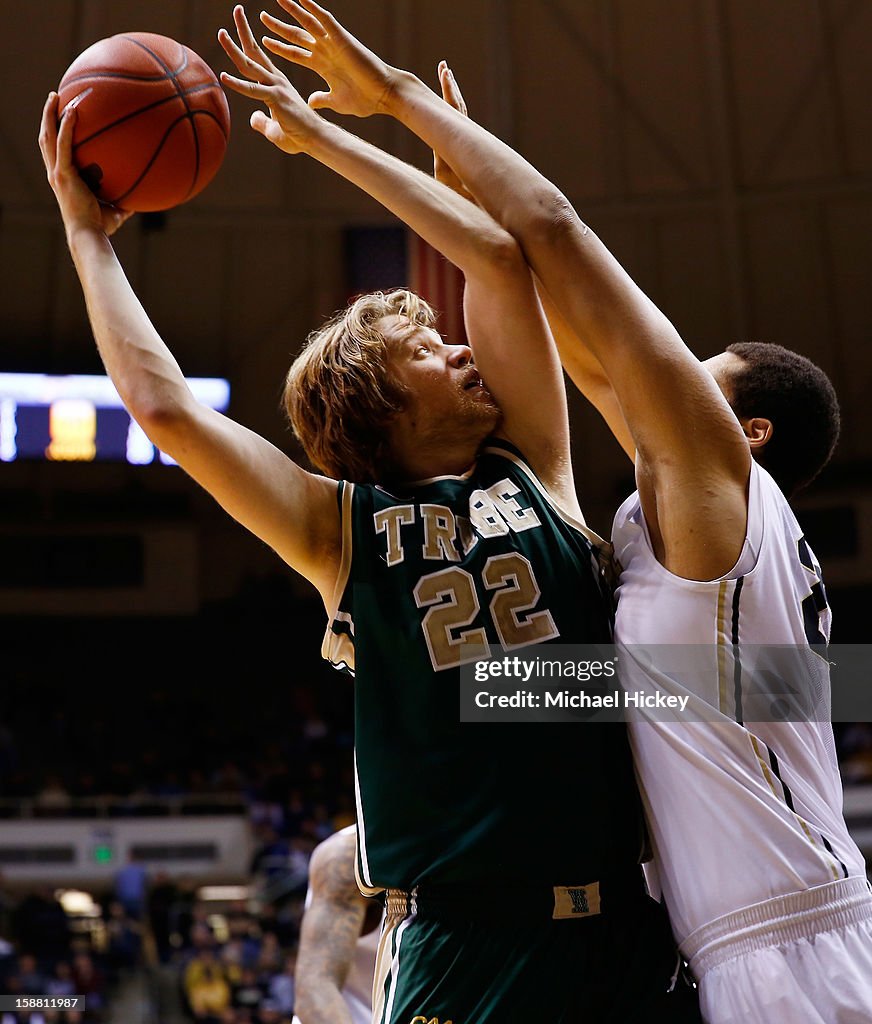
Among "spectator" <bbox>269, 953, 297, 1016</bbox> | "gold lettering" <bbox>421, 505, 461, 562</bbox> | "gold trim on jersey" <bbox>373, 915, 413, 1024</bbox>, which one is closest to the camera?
"gold trim on jersey" <bbox>373, 915, 413, 1024</bbox>

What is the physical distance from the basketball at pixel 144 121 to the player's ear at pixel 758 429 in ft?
4.44

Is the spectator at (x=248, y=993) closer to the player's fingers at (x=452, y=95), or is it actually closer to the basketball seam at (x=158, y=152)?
the basketball seam at (x=158, y=152)

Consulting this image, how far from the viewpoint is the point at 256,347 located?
14172 millimetres

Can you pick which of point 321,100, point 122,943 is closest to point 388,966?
point 321,100

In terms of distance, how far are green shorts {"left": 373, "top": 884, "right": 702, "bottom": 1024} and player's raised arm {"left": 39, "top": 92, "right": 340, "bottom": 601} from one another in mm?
597

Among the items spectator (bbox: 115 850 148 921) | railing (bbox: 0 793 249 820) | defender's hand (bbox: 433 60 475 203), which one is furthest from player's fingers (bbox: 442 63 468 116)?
railing (bbox: 0 793 249 820)

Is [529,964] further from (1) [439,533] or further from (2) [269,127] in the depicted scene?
(2) [269,127]

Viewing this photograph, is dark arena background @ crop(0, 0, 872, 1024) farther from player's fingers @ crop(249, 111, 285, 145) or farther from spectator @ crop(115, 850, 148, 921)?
player's fingers @ crop(249, 111, 285, 145)

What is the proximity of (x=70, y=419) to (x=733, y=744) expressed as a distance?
1280 centimetres

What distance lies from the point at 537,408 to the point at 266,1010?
9.12 metres

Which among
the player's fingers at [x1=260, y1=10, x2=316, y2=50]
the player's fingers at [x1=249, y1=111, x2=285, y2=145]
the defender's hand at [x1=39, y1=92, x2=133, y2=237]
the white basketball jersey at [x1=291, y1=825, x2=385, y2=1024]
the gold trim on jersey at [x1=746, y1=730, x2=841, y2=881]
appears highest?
the player's fingers at [x1=260, y1=10, x2=316, y2=50]

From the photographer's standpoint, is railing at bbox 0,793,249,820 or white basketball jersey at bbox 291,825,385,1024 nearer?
white basketball jersey at bbox 291,825,385,1024

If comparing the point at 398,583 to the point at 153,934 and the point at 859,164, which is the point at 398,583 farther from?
the point at 859,164

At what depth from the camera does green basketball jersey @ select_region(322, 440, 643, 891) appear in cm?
192
